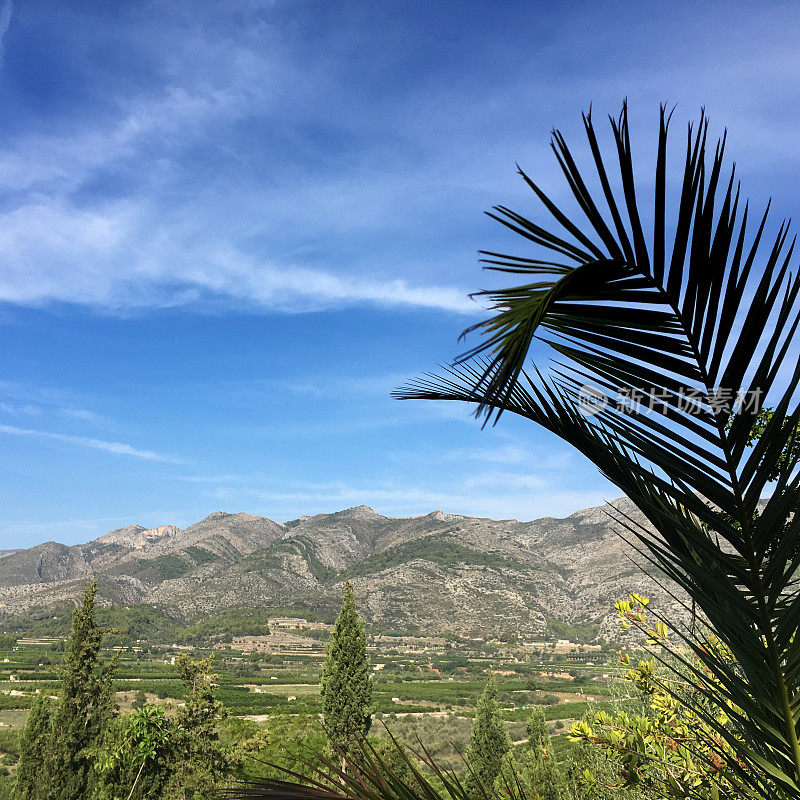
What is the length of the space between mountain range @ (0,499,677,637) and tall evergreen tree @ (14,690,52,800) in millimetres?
101720

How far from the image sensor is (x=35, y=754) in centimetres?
1486

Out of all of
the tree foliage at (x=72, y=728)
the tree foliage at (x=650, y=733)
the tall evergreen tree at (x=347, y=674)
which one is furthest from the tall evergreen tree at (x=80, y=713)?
the tree foliage at (x=650, y=733)

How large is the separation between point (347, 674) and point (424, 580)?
123 m

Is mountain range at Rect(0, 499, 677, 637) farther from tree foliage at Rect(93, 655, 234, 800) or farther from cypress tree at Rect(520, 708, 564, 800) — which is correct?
tree foliage at Rect(93, 655, 234, 800)

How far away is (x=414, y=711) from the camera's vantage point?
64.9 meters

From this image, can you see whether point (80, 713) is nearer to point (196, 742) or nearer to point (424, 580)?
point (196, 742)

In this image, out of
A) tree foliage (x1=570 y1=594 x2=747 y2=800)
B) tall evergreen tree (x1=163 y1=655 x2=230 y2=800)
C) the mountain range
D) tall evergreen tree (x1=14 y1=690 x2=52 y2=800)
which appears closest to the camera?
tree foliage (x1=570 y1=594 x2=747 y2=800)

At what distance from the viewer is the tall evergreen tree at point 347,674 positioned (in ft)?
73.5

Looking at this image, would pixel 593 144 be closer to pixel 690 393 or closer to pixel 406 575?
pixel 690 393

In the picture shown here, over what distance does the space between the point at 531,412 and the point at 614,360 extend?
1.13 feet

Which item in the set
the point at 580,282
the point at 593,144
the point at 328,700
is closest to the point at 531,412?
the point at 580,282

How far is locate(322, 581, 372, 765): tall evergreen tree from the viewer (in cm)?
2241

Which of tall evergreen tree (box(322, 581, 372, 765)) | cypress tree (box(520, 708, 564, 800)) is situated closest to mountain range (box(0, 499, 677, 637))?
tall evergreen tree (box(322, 581, 372, 765))

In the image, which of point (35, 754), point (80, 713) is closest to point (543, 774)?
point (80, 713)
